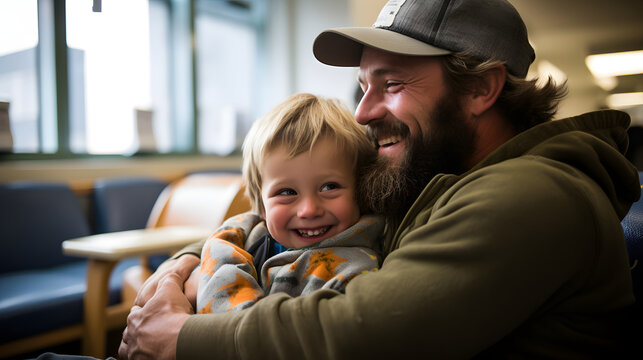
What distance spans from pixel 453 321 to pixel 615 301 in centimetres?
32

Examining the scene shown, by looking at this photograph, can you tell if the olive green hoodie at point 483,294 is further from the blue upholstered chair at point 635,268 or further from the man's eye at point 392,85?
the man's eye at point 392,85

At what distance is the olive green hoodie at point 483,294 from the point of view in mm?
689

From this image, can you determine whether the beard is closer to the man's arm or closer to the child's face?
the child's face

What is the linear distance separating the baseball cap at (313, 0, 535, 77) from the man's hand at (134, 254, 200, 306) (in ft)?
2.46

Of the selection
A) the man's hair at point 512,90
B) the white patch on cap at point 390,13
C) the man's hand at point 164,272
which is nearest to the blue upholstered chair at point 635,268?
the man's hair at point 512,90

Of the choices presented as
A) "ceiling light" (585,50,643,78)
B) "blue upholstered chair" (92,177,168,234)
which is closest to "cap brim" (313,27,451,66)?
"ceiling light" (585,50,643,78)

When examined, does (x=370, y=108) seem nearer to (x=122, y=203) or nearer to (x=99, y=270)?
(x=99, y=270)

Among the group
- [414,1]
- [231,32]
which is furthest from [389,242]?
[231,32]

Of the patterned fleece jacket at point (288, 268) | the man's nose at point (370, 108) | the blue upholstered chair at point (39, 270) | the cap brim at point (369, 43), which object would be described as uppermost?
the cap brim at point (369, 43)

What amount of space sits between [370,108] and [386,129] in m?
0.08

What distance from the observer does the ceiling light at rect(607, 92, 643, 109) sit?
7.40 ft

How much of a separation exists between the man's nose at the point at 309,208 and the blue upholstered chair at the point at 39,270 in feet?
5.66

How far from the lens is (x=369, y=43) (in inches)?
42.8

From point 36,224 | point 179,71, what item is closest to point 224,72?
point 179,71
